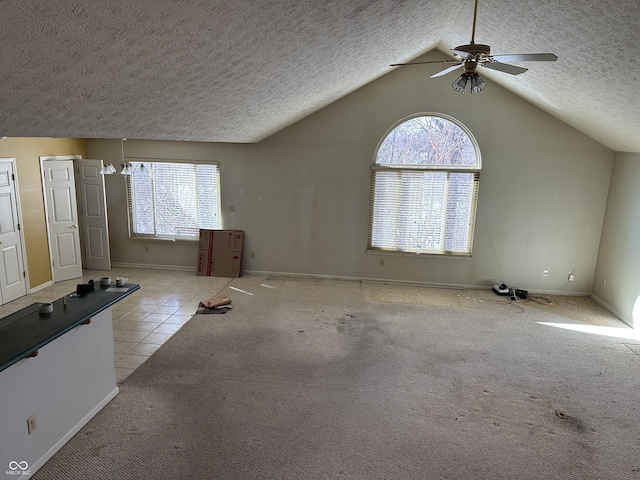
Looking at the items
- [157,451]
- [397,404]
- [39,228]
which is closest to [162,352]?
[157,451]

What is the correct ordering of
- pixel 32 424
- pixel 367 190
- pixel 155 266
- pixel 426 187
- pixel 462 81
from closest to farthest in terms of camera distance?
1. pixel 32 424
2. pixel 462 81
3. pixel 426 187
4. pixel 367 190
5. pixel 155 266

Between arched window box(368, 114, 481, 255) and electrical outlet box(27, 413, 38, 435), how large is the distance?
5018 millimetres

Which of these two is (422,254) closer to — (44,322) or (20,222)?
(44,322)

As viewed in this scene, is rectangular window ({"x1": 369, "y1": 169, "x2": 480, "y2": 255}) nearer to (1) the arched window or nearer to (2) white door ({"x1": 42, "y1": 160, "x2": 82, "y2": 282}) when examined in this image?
(1) the arched window

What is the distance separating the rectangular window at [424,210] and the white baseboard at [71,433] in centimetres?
Result: 441

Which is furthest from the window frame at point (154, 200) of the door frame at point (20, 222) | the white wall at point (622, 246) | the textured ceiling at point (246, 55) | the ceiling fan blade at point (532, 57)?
the white wall at point (622, 246)

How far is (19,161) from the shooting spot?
225 inches

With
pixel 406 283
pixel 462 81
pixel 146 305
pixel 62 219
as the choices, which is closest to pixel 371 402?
pixel 462 81

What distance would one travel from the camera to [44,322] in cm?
290

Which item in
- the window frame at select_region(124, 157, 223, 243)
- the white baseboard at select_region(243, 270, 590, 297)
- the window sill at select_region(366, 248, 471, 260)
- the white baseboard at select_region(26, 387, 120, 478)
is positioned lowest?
the white baseboard at select_region(26, 387, 120, 478)

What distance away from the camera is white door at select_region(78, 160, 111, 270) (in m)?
6.82

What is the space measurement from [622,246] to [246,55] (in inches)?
222

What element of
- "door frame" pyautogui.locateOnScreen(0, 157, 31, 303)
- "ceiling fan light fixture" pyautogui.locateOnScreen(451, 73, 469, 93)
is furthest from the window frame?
"ceiling fan light fixture" pyautogui.locateOnScreen(451, 73, 469, 93)

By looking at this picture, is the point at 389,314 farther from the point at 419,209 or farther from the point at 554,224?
the point at 554,224
